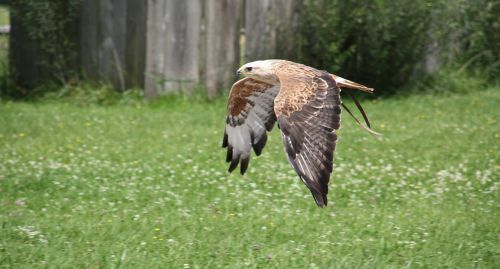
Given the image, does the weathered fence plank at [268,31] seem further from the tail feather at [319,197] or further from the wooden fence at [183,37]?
the tail feather at [319,197]

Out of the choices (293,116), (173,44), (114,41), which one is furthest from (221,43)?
(293,116)

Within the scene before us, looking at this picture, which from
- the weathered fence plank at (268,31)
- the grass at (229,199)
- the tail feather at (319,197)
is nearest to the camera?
the tail feather at (319,197)

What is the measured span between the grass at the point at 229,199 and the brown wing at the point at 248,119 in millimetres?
515

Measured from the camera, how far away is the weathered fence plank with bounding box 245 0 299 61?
39.1 feet

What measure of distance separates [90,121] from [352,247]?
5.85 meters

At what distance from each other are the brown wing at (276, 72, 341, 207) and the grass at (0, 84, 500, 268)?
0.65m

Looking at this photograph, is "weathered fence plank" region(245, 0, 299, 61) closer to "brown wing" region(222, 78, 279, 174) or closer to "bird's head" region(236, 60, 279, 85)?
"brown wing" region(222, 78, 279, 174)

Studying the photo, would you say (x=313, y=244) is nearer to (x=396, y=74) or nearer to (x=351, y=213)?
(x=351, y=213)

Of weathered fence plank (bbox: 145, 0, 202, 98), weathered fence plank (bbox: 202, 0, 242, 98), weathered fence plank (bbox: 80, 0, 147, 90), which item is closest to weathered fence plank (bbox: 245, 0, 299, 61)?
weathered fence plank (bbox: 202, 0, 242, 98)

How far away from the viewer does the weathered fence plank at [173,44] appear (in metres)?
11.7

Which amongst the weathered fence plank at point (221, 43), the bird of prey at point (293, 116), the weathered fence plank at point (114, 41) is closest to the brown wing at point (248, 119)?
the bird of prey at point (293, 116)

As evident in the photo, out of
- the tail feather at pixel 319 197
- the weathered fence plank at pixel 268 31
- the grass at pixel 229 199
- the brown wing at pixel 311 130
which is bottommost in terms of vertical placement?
the grass at pixel 229 199

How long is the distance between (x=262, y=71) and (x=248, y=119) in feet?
1.99

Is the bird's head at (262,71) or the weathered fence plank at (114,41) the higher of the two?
the bird's head at (262,71)
